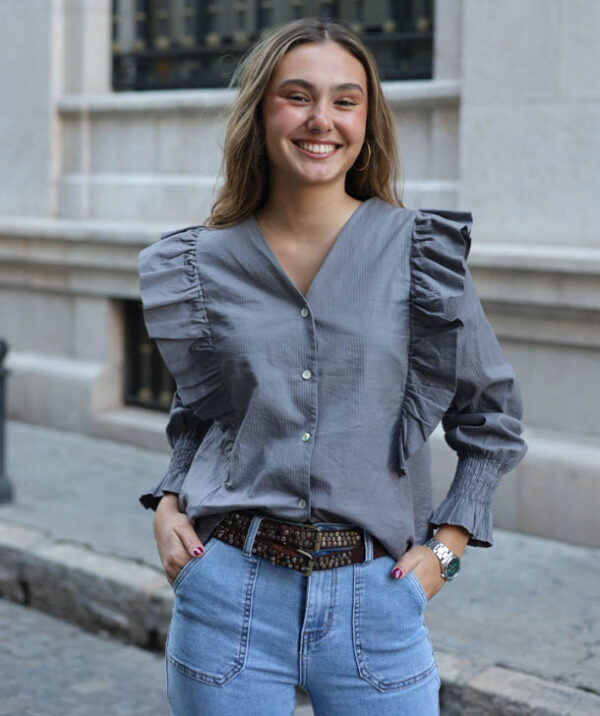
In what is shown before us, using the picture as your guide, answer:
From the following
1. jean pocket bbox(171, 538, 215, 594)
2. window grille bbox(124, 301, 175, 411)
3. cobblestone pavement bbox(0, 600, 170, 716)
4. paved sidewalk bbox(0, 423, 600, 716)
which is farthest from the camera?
window grille bbox(124, 301, 175, 411)

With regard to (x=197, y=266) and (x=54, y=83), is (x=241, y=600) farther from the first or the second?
(x=54, y=83)

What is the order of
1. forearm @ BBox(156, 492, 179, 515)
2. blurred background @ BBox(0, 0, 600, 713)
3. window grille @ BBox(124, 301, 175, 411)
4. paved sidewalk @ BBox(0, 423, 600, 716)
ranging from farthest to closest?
window grille @ BBox(124, 301, 175, 411) → blurred background @ BBox(0, 0, 600, 713) → paved sidewalk @ BBox(0, 423, 600, 716) → forearm @ BBox(156, 492, 179, 515)

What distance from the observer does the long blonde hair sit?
2.21m

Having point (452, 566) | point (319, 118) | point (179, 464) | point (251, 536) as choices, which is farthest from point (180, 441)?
point (319, 118)

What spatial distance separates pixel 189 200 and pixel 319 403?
5.91 meters

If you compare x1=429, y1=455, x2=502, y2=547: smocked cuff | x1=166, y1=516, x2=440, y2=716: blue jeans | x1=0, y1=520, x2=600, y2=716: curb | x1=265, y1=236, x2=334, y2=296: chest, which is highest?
x1=265, y1=236, x2=334, y2=296: chest

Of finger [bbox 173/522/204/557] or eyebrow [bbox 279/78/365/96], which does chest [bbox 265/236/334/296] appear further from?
finger [bbox 173/522/204/557]

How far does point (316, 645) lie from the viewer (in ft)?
6.98

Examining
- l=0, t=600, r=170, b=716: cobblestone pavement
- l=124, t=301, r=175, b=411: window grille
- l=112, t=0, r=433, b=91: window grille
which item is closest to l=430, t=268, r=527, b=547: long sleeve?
l=0, t=600, r=170, b=716: cobblestone pavement

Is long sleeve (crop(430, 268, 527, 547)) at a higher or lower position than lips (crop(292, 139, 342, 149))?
lower

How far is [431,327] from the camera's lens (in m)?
2.19

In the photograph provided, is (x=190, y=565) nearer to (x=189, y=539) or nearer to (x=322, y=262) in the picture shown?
(x=189, y=539)

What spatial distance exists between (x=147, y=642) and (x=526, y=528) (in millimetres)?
2057

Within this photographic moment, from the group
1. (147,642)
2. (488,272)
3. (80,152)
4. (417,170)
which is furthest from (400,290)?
(80,152)
